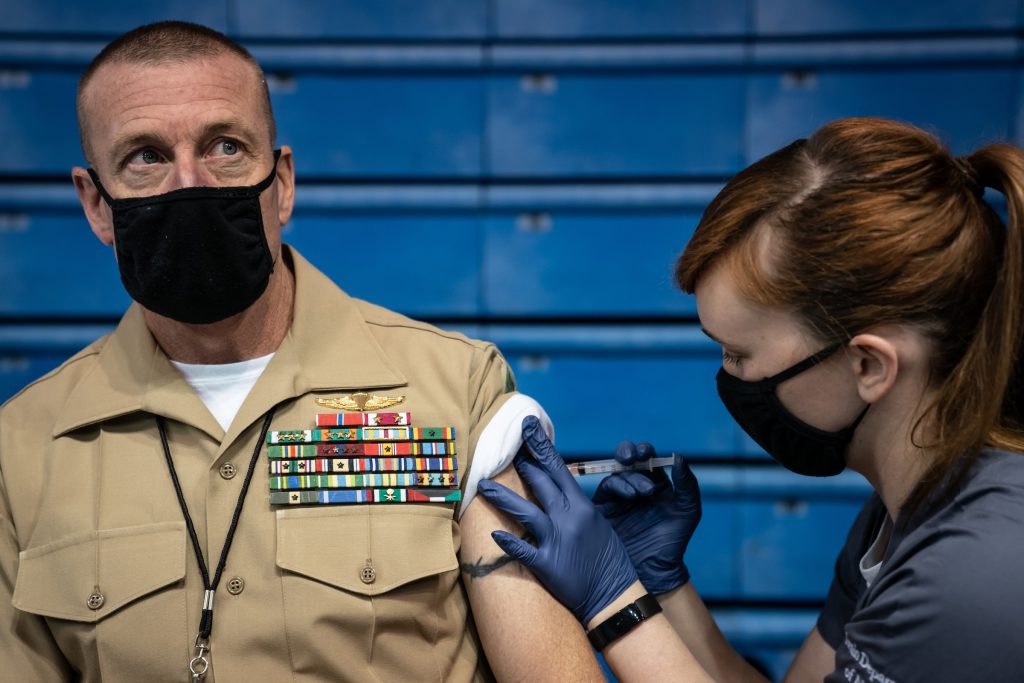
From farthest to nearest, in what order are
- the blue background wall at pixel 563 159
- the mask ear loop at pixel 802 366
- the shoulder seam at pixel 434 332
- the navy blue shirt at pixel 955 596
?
the blue background wall at pixel 563 159 → the shoulder seam at pixel 434 332 → the mask ear loop at pixel 802 366 → the navy blue shirt at pixel 955 596

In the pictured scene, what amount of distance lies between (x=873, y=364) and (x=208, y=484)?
940 mm

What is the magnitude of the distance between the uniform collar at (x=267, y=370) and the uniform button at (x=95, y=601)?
25 centimetres

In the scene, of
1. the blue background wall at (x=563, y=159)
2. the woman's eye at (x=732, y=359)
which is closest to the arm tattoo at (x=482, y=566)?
the woman's eye at (x=732, y=359)

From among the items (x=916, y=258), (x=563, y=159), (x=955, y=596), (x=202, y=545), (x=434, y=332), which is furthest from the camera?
(x=563, y=159)

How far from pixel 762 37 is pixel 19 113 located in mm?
1999

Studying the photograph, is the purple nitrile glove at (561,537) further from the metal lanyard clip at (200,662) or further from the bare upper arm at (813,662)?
the metal lanyard clip at (200,662)

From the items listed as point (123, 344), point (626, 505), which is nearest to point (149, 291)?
point (123, 344)

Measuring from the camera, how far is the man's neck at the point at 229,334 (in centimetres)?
161

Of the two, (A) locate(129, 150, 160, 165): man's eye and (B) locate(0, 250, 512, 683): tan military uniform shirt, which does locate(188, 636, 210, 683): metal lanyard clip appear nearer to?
(B) locate(0, 250, 512, 683): tan military uniform shirt

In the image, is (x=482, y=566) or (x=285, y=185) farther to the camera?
(x=285, y=185)

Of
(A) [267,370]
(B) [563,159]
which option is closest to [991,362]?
(A) [267,370]

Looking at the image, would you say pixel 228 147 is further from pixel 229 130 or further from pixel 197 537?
pixel 197 537

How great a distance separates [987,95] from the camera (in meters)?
2.79

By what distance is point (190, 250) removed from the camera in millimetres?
1494
